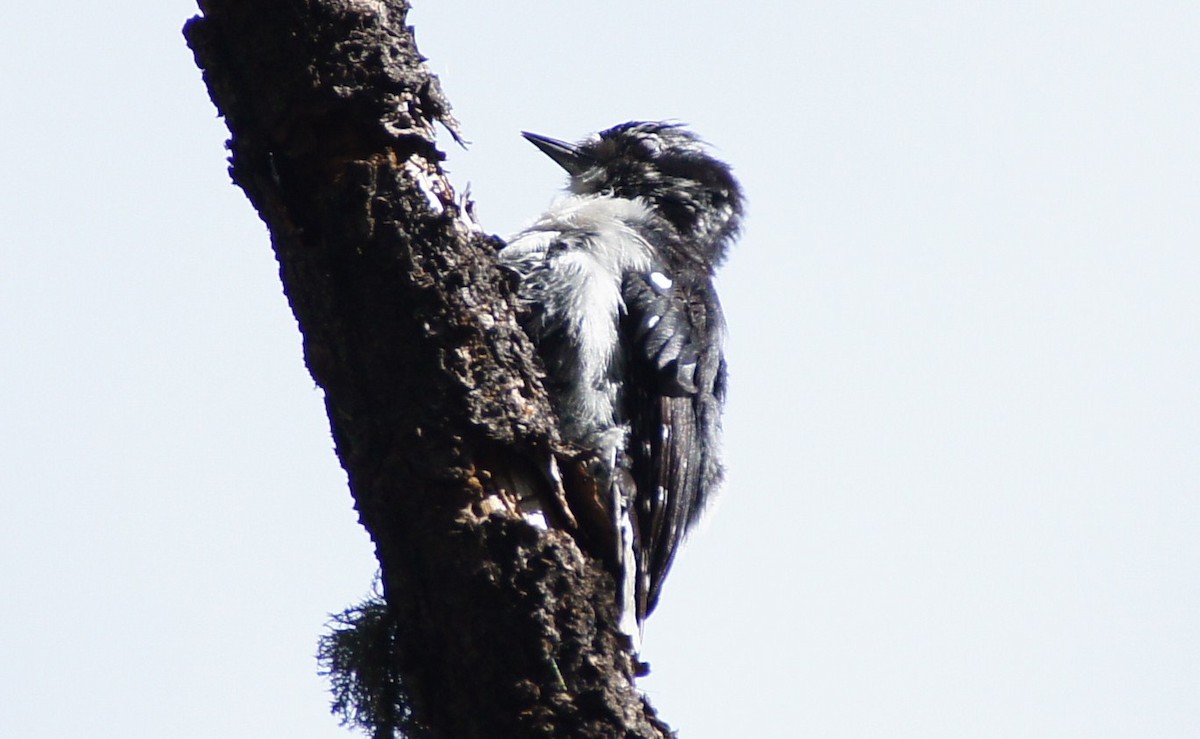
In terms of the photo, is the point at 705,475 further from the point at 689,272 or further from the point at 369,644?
the point at 369,644

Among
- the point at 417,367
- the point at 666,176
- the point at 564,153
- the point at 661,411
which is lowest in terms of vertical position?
the point at 417,367

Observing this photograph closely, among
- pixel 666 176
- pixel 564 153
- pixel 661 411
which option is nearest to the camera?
pixel 661 411

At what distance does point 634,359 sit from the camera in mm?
4281

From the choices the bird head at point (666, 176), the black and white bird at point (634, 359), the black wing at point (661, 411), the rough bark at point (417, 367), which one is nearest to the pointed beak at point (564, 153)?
the bird head at point (666, 176)

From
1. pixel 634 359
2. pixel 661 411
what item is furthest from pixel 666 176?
pixel 661 411

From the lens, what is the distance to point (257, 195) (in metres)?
2.92

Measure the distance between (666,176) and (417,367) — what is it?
10.4 ft

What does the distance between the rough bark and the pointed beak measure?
286 centimetres

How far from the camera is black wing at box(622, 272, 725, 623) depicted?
13.7 ft

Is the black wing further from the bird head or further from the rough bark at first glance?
the rough bark

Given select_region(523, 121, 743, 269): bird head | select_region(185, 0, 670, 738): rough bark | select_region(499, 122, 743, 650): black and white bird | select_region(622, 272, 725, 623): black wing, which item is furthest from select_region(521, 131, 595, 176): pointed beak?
select_region(185, 0, 670, 738): rough bark

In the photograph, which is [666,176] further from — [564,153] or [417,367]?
[417,367]

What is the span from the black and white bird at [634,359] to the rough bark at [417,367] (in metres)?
0.61

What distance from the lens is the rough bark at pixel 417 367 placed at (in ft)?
8.42
